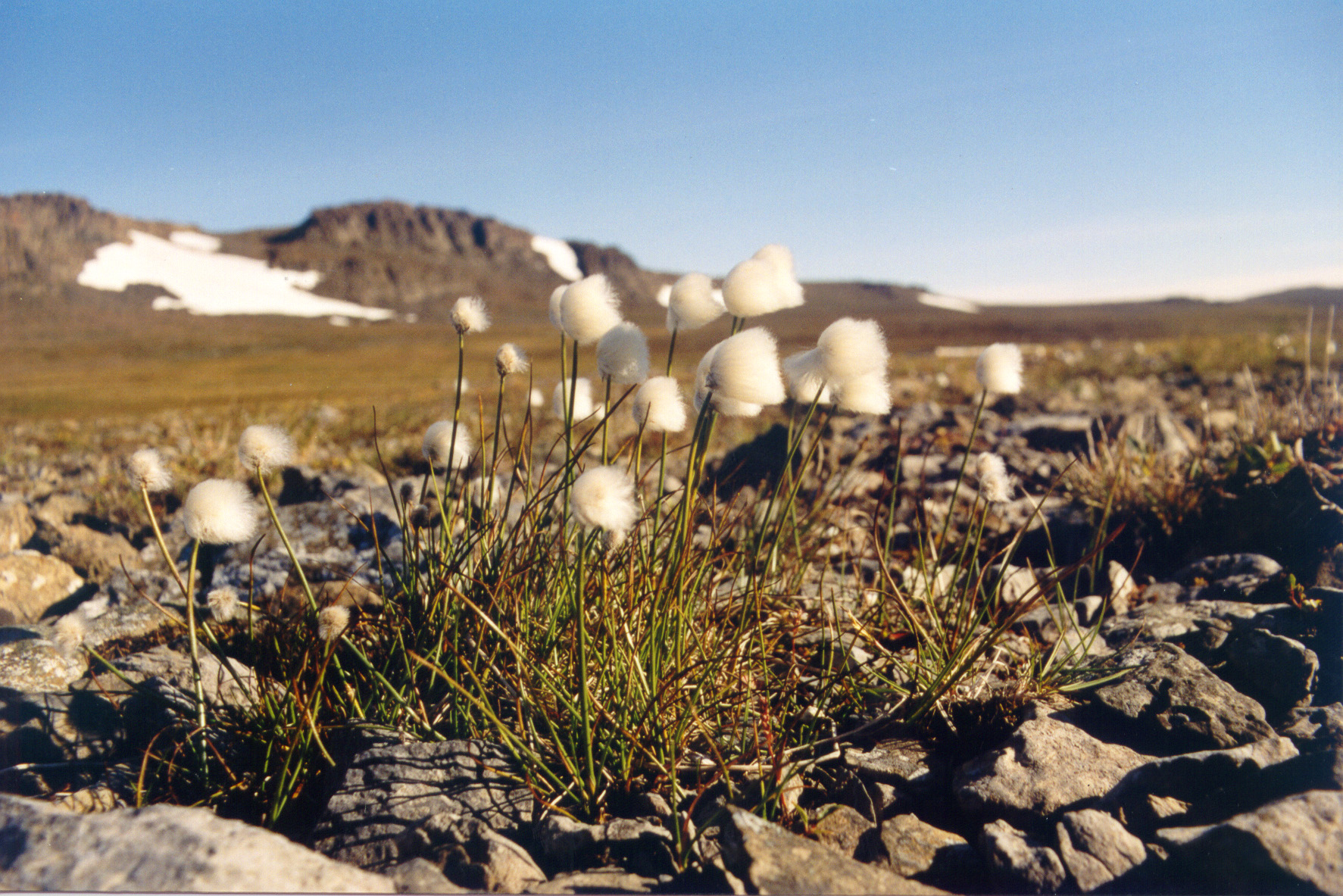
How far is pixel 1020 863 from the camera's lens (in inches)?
58.1

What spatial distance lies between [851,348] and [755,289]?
23cm

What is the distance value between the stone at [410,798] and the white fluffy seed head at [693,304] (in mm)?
1062

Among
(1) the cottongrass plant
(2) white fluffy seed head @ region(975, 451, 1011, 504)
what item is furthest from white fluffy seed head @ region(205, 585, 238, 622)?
(2) white fluffy seed head @ region(975, 451, 1011, 504)

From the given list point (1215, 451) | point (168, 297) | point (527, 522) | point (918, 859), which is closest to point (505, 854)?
point (918, 859)

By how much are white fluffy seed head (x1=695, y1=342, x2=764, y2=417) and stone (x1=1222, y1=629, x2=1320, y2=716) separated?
1.55m

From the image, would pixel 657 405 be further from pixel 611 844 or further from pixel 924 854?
pixel 924 854

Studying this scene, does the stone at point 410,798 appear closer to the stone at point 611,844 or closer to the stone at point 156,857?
the stone at point 611,844

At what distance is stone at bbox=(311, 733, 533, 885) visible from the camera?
1.57m

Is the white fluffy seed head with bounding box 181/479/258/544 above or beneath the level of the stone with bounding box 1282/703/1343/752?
above

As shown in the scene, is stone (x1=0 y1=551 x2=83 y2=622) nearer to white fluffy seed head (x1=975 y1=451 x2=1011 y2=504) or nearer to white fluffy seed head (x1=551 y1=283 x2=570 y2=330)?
white fluffy seed head (x1=551 y1=283 x2=570 y2=330)

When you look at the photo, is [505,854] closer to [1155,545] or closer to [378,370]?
[1155,545]

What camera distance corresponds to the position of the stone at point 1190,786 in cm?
158

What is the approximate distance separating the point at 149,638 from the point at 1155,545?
12.7 feet

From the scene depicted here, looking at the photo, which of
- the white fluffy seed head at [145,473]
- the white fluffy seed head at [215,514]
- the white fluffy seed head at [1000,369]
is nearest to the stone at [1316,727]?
the white fluffy seed head at [1000,369]
